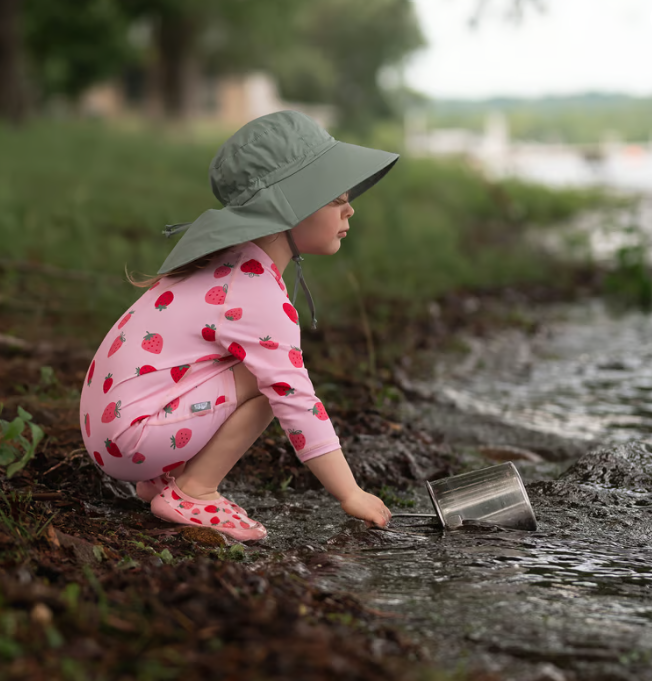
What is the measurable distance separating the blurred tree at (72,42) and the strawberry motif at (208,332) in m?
19.1

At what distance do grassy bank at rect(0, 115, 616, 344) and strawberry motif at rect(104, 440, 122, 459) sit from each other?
118 cm

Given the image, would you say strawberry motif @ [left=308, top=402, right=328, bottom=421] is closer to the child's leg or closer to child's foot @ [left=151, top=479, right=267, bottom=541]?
the child's leg

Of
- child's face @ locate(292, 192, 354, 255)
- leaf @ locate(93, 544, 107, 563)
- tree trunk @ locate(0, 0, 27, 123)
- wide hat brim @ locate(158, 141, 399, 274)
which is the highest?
tree trunk @ locate(0, 0, 27, 123)

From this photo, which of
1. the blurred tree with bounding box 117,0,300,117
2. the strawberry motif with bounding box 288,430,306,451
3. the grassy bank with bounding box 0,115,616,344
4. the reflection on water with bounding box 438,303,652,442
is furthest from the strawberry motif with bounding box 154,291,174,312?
the blurred tree with bounding box 117,0,300,117

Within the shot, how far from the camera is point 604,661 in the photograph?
159cm

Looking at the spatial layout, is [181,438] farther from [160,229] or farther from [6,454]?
[160,229]

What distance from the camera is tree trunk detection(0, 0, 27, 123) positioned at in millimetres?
16438

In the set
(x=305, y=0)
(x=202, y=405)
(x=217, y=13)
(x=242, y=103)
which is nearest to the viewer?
(x=202, y=405)

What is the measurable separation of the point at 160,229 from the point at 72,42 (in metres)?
18.1

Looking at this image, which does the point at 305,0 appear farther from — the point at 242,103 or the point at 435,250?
A: the point at 242,103

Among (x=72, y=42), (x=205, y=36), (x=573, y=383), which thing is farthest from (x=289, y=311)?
(x=205, y=36)

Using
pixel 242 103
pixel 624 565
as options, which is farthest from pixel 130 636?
pixel 242 103

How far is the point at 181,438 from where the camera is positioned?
88.7 inches

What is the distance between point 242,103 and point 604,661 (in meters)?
43.3
